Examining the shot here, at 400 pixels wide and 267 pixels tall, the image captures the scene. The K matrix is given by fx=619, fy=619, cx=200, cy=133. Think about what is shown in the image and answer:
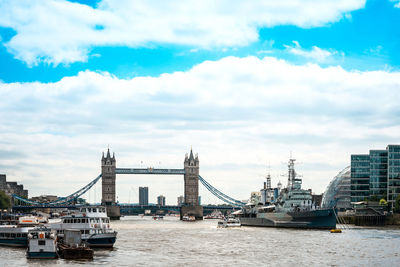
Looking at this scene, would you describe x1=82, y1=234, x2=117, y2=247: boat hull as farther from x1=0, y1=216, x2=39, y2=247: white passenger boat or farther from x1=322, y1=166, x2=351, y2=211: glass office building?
x1=322, y1=166, x2=351, y2=211: glass office building

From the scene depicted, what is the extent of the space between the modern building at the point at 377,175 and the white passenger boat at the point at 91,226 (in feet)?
331

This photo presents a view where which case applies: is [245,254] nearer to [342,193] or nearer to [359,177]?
[359,177]

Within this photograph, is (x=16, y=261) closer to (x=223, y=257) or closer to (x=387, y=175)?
(x=223, y=257)

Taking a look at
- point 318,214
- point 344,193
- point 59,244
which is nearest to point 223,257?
point 59,244

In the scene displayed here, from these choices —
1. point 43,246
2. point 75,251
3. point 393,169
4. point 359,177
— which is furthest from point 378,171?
point 43,246

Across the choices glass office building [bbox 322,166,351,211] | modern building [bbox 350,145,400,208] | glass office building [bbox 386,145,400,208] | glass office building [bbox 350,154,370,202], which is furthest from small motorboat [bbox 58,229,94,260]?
glass office building [bbox 322,166,351,211]

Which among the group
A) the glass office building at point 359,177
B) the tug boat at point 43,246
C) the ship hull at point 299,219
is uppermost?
the glass office building at point 359,177

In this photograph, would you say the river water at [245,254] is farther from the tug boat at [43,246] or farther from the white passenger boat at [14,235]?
the white passenger boat at [14,235]

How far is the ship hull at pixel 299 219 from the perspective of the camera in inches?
4124

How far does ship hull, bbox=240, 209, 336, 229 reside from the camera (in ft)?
344

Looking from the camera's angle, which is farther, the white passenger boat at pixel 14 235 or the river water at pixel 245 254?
the white passenger boat at pixel 14 235

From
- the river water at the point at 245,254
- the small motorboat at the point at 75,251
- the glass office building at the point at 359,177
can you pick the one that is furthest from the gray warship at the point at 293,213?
the small motorboat at the point at 75,251

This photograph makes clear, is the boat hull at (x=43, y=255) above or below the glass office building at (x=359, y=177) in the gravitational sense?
below

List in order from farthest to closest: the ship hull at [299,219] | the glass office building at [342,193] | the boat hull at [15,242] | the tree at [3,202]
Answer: the glass office building at [342,193] → the tree at [3,202] → the ship hull at [299,219] → the boat hull at [15,242]
